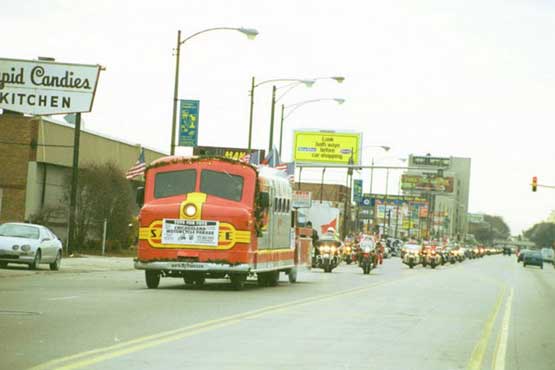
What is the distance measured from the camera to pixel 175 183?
27031 millimetres

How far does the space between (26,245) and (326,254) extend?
66.9ft

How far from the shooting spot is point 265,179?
28.5 meters

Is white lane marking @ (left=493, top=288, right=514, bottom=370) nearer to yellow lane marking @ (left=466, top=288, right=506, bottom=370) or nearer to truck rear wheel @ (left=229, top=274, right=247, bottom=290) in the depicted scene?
yellow lane marking @ (left=466, top=288, right=506, bottom=370)

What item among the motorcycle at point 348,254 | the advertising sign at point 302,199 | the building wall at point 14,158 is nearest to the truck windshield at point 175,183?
the building wall at point 14,158

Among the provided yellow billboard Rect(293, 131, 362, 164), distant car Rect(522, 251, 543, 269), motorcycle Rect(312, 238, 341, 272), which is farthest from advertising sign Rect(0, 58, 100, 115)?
distant car Rect(522, 251, 543, 269)

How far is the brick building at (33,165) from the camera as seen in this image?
5191 centimetres

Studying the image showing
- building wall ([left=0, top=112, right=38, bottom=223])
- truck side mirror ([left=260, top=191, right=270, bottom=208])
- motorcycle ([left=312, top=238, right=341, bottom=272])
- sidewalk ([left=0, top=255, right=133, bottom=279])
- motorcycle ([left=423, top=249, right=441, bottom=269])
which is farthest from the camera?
motorcycle ([left=423, top=249, right=441, bottom=269])

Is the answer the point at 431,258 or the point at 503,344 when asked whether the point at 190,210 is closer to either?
the point at 503,344

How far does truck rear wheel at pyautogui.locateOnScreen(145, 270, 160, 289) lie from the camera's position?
26555mm

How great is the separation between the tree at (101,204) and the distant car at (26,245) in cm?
1898

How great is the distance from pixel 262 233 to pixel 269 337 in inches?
519

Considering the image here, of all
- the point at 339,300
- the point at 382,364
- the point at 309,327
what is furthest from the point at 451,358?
the point at 339,300

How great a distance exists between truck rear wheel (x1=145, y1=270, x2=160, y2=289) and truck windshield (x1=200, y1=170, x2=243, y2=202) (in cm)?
229

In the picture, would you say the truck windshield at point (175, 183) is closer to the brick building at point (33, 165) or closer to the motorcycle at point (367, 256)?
the motorcycle at point (367, 256)
